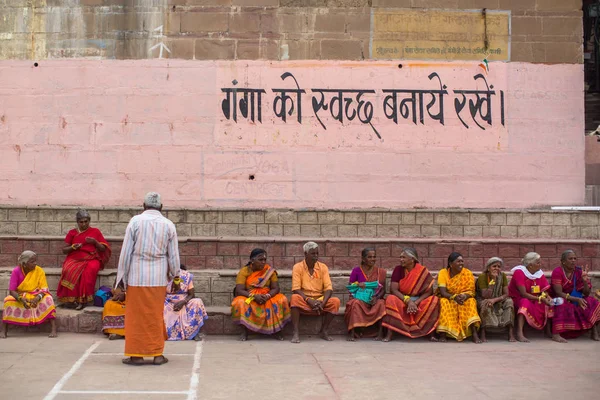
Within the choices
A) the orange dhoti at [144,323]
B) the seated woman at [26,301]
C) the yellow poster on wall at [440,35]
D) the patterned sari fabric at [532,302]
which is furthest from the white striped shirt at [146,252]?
the yellow poster on wall at [440,35]

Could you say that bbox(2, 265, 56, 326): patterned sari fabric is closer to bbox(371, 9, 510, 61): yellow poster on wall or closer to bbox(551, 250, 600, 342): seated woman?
bbox(551, 250, 600, 342): seated woman

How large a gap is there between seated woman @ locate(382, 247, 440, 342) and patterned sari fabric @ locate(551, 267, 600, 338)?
1.46 m

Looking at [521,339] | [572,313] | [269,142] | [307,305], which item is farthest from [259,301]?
[572,313]

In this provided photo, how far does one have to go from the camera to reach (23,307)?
8852mm

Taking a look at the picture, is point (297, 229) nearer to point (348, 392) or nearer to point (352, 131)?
point (352, 131)

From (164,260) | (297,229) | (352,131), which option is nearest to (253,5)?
(352,131)

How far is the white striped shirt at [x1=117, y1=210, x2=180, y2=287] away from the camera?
7340 millimetres

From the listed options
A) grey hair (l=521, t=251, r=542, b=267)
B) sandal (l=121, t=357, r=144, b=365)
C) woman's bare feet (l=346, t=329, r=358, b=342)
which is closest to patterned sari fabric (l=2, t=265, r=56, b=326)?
sandal (l=121, t=357, r=144, b=365)

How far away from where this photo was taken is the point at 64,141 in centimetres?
1166

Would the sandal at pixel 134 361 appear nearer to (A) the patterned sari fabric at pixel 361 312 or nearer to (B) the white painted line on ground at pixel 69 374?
(B) the white painted line on ground at pixel 69 374

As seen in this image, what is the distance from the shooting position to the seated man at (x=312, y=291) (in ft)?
30.0

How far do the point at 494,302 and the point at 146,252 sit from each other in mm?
4145

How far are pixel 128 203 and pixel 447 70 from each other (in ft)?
16.8

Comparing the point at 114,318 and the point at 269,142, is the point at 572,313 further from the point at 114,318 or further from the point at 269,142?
the point at 114,318
